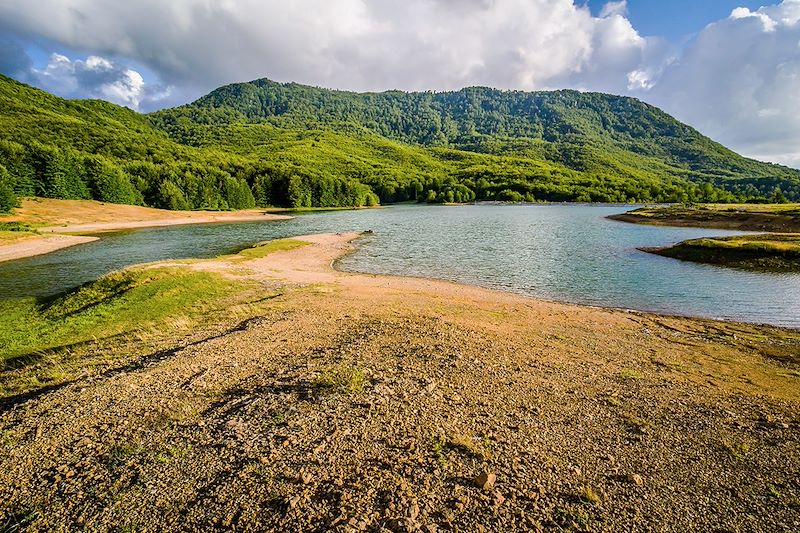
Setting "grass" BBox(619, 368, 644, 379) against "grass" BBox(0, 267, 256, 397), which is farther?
"grass" BBox(0, 267, 256, 397)

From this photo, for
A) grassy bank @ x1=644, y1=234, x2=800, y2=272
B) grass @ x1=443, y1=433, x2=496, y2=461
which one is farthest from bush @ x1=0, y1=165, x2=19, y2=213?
grassy bank @ x1=644, y1=234, x2=800, y2=272

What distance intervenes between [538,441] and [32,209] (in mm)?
112816

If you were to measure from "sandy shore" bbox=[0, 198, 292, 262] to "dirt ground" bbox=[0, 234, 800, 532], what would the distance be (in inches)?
2167

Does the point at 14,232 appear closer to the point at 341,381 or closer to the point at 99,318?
the point at 99,318

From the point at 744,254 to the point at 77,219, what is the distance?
11746 centimetres

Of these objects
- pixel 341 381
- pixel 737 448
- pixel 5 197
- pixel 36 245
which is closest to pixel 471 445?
pixel 341 381

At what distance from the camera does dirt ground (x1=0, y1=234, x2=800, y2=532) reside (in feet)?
24.3

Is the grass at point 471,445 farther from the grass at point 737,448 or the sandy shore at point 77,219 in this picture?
the sandy shore at point 77,219

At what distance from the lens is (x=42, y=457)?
8867 millimetres

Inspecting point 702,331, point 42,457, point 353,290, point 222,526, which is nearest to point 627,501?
point 222,526

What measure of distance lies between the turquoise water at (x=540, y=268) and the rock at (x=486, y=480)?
71.7 feet

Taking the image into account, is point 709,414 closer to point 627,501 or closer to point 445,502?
point 627,501

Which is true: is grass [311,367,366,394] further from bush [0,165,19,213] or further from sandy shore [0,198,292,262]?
bush [0,165,19,213]

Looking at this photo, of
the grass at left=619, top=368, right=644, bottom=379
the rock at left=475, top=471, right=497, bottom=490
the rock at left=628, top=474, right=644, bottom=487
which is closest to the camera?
the rock at left=475, top=471, right=497, bottom=490
